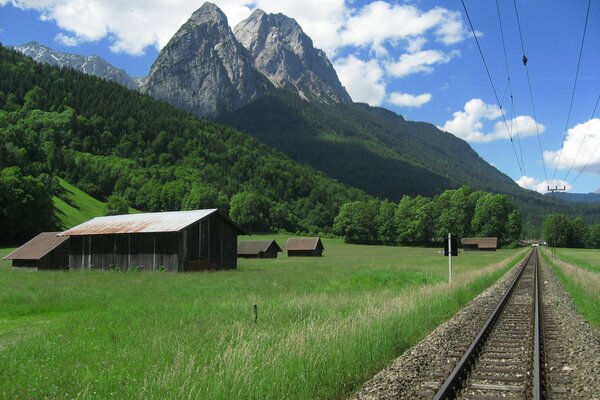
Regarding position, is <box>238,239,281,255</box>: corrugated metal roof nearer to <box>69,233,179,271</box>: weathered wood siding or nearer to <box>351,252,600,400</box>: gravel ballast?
<box>69,233,179,271</box>: weathered wood siding

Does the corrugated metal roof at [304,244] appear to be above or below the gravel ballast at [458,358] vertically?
below

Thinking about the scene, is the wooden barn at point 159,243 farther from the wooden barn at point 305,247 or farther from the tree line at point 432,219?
the tree line at point 432,219

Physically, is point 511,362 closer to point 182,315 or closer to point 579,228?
point 182,315

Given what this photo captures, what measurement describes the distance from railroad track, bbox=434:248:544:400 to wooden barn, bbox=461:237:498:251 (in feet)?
367

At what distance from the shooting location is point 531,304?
20.1 metres

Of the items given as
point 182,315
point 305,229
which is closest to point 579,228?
point 305,229

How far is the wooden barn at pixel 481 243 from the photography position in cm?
12081

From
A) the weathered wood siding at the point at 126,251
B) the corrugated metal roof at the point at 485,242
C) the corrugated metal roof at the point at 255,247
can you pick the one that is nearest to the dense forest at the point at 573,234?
the corrugated metal roof at the point at 485,242

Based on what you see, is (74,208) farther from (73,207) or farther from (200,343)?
(200,343)

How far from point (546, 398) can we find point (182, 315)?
431 inches

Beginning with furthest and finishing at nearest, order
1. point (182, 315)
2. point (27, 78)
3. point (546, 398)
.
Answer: point (27, 78)
point (182, 315)
point (546, 398)

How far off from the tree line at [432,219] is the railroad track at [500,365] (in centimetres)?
11984

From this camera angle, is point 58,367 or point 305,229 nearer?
point 58,367

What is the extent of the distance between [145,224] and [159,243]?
339 cm
